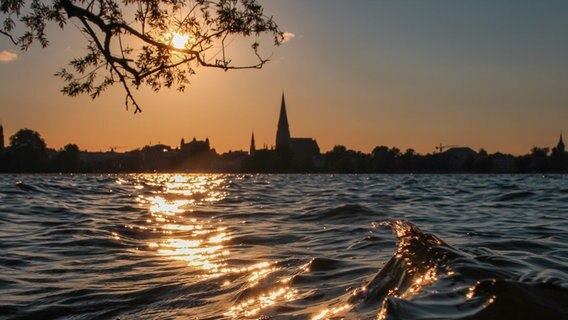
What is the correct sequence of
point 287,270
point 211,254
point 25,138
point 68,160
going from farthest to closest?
point 25,138, point 68,160, point 211,254, point 287,270

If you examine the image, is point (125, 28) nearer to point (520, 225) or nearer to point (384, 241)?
point (384, 241)

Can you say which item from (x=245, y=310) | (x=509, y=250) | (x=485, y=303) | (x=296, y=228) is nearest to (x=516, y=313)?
(x=485, y=303)

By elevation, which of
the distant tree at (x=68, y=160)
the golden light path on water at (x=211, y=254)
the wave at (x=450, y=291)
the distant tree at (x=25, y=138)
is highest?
the distant tree at (x=25, y=138)

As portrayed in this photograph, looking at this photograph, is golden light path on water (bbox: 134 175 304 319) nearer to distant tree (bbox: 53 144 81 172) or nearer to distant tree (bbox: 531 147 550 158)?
distant tree (bbox: 53 144 81 172)

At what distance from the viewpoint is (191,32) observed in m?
9.00

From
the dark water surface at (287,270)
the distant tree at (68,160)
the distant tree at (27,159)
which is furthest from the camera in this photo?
the distant tree at (68,160)

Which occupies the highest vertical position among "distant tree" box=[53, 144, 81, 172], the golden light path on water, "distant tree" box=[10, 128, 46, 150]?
"distant tree" box=[10, 128, 46, 150]

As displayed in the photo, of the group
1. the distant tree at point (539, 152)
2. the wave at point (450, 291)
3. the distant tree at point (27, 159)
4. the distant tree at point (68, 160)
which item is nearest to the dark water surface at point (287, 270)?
the wave at point (450, 291)

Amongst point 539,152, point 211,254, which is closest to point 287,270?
point 211,254

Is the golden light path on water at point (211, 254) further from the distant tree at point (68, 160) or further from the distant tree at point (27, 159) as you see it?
the distant tree at point (68, 160)

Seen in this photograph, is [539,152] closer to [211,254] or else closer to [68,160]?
[68,160]

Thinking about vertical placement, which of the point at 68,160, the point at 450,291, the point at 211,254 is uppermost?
the point at 68,160

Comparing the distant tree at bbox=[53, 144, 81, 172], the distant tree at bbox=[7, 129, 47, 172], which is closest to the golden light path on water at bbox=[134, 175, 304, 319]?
the distant tree at bbox=[7, 129, 47, 172]

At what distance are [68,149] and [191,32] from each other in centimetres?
17944
